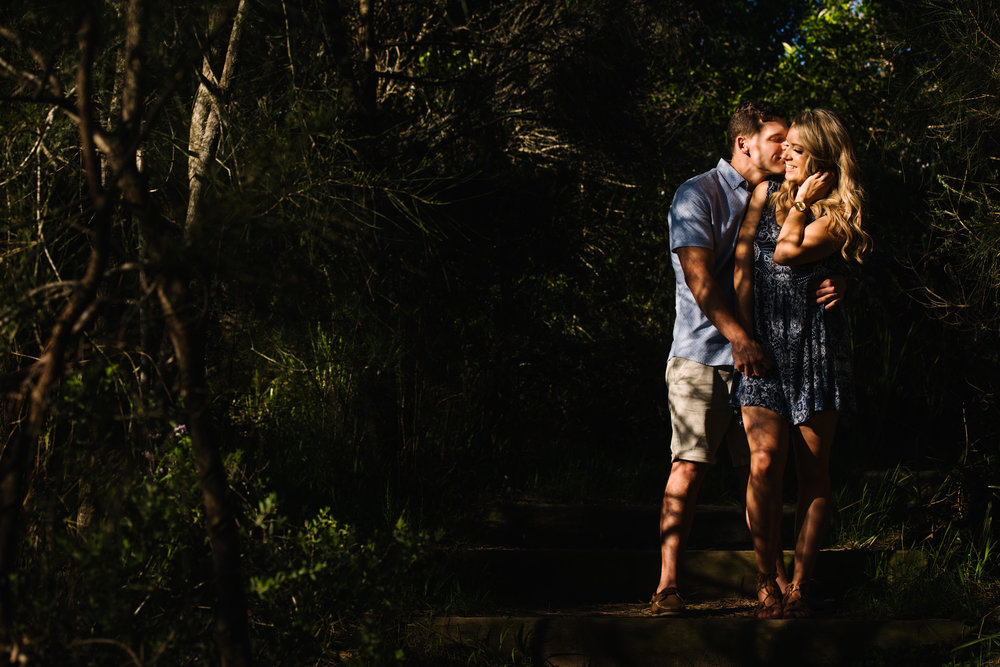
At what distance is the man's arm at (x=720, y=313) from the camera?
3064 mm

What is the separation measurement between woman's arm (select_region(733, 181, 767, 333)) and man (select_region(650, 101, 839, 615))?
51 mm

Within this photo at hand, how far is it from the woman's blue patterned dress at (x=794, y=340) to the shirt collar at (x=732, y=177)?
0.11 metres

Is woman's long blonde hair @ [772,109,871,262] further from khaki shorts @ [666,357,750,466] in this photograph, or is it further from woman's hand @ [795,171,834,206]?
khaki shorts @ [666,357,750,466]

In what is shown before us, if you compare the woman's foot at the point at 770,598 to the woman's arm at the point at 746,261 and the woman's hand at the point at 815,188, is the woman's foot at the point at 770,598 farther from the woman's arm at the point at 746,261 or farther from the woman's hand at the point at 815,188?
the woman's hand at the point at 815,188

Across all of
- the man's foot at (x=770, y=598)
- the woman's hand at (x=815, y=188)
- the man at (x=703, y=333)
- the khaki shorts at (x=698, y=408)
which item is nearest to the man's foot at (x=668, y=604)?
the man at (x=703, y=333)

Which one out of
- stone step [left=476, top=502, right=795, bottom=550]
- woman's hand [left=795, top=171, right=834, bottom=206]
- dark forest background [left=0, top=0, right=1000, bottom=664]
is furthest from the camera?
stone step [left=476, top=502, right=795, bottom=550]

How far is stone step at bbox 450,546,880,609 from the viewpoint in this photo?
3633 millimetres

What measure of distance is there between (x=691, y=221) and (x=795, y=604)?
133 cm

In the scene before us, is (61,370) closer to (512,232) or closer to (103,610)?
(103,610)

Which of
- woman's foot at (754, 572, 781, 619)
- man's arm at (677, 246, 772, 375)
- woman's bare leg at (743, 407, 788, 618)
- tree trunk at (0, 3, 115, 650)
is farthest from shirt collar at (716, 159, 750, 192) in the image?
tree trunk at (0, 3, 115, 650)

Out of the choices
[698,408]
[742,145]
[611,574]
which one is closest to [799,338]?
[698,408]

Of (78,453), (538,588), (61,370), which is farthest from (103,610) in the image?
(538,588)

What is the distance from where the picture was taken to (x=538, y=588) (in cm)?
A: 371

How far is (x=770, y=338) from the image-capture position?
3.17 metres
